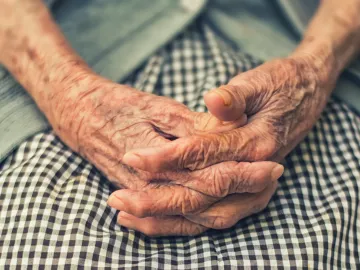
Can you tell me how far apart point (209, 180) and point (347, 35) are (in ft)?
1.65

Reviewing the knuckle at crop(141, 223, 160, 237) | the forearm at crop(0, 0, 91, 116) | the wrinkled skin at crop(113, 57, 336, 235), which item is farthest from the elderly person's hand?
the forearm at crop(0, 0, 91, 116)

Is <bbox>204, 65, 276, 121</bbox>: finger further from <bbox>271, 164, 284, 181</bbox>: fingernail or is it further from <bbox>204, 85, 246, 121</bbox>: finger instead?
<bbox>271, 164, 284, 181</bbox>: fingernail

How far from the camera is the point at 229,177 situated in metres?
0.69

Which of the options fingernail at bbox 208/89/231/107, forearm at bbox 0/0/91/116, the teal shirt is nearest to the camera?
fingernail at bbox 208/89/231/107

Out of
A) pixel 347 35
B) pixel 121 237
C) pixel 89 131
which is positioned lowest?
pixel 121 237

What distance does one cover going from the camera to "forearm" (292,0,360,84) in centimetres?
89

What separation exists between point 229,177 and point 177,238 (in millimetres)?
152

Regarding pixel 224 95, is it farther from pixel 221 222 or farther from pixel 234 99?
pixel 221 222

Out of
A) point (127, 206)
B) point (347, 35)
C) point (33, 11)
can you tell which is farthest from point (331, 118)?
point (33, 11)

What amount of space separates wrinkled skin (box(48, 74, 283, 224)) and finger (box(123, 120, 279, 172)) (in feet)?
0.05

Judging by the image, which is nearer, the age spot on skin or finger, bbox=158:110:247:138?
finger, bbox=158:110:247:138

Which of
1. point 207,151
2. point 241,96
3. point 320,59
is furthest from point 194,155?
point 320,59

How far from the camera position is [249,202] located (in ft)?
2.40

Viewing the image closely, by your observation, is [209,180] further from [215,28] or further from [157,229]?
[215,28]
